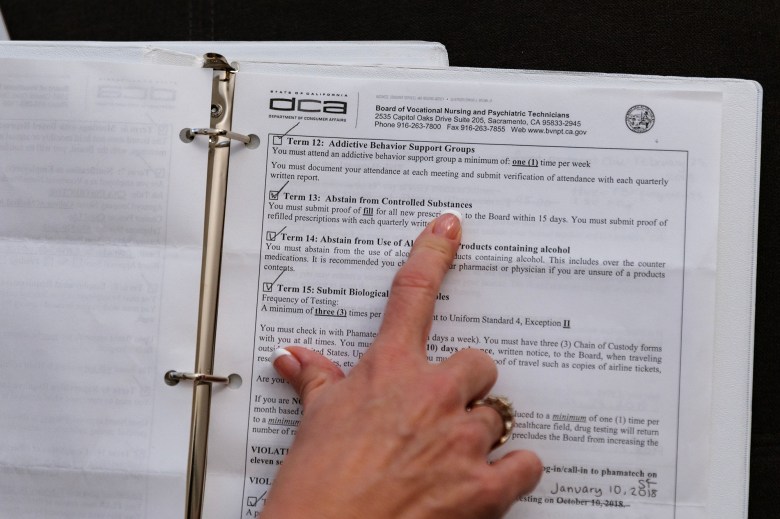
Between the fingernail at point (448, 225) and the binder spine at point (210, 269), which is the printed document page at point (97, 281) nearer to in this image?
the binder spine at point (210, 269)

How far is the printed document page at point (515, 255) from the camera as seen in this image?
53 cm

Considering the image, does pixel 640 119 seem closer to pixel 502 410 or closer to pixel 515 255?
pixel 515 255

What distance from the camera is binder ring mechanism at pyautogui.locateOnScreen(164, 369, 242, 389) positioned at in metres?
0.53

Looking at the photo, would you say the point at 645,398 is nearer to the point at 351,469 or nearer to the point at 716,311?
the point at 716,311

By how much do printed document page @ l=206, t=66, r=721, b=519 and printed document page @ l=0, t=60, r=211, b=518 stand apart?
4 centimetres

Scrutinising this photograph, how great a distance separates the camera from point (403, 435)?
457 millimetres

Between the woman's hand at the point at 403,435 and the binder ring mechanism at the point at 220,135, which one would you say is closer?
the woman's hand at the point at 403,435

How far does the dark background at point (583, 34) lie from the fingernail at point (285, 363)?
30cm

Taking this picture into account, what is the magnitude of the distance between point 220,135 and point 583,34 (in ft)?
1.13

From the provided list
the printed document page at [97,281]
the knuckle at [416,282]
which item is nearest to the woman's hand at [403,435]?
the knuckle at [416,282]

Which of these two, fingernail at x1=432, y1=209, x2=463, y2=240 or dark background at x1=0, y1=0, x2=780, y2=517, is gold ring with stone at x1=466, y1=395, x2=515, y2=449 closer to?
fingernail at x1=432, y1=209, x2=463, y2=240

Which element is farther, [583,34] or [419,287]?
[583,34]

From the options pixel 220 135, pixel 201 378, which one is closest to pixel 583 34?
pixel 220 135

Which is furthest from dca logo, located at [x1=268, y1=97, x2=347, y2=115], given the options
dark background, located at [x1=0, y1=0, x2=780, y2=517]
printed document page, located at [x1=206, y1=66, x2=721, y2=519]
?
dark background, located at [x1=0, y1=0, x2=780, y2=517]
